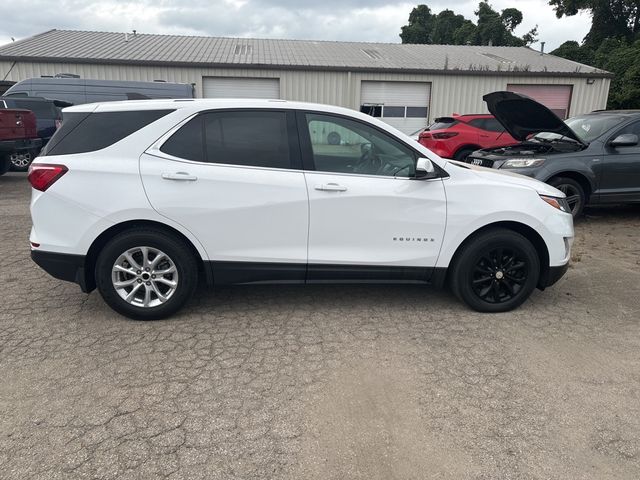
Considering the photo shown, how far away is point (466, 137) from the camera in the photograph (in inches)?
466

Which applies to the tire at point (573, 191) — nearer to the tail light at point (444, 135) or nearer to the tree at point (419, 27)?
the tail light at point (444, 135)

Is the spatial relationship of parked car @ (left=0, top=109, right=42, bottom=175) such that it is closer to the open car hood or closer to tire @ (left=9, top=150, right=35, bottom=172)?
tire @ (left=9, top=150, right=35, bottom=172)

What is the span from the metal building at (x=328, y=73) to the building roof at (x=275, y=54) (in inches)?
1.8

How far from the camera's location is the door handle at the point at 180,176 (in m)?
3.75

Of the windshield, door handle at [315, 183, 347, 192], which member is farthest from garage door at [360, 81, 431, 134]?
door handle at [315, 183, 347, 192]

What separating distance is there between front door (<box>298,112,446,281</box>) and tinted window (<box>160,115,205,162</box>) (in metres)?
0.79

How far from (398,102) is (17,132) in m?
15.1

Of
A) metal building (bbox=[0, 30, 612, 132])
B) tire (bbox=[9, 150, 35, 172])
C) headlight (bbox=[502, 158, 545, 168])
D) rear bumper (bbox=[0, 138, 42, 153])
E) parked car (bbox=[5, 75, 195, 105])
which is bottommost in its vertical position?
tire (bbox=[9, 150, 35, 172])

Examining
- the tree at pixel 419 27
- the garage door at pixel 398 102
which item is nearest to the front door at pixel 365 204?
the garage door at pixel 398 102

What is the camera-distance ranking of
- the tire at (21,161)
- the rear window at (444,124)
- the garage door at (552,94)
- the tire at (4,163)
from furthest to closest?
the garage door at (552,94), the tire at (21,161), the rear window at (444,124), the tire at (4,163)

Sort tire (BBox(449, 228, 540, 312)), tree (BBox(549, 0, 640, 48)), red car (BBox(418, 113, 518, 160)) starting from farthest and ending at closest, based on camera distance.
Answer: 1. tree (BBox(549, 0, 640, 48))
2. red car (BBox(418, 113, 518, 160))
3. tire (BBox(449, 228, 540, 312))

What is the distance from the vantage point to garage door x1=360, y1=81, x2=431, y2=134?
2108cm

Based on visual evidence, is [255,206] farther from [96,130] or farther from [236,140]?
[96,130]

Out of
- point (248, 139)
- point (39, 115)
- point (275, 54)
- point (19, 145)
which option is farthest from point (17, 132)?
point (275, 54)
